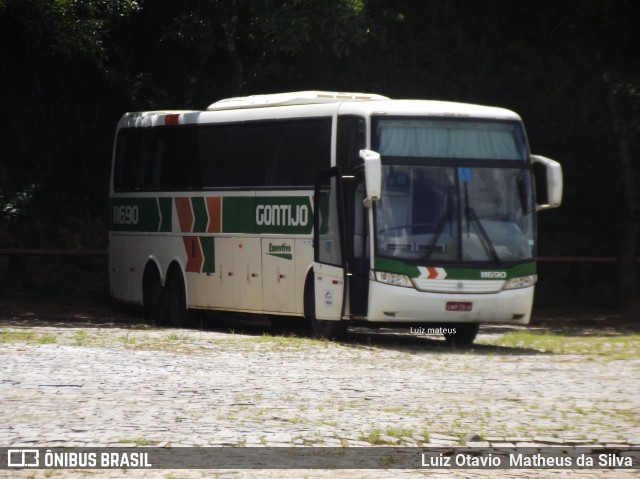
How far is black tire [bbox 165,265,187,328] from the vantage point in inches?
964

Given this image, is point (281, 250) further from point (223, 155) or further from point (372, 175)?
point (372, 175)

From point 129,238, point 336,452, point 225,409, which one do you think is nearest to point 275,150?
point 129,238

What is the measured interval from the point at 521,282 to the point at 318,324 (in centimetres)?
299

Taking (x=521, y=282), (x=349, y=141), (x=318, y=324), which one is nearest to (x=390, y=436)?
(x=521, y=282)

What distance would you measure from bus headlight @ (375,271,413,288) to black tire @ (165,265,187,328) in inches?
250

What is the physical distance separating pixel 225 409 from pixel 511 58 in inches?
876

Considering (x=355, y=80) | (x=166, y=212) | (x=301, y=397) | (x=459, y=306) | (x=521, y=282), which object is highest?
(x=355, y=80)

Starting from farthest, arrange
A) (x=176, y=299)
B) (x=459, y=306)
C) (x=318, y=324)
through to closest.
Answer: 1. (x=176, y=299)
2. (x=318, y=324)
3. (x=459, y=306)

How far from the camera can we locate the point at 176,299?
81.0 ft

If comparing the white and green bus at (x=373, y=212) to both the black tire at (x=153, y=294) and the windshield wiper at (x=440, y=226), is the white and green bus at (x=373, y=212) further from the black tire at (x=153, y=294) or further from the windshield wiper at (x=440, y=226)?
the black tire at (x=153, y=294)

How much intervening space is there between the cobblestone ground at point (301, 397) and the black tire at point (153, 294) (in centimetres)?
591

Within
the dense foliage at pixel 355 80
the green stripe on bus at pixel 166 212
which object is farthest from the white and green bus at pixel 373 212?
the dense foliage at pixel 355 80

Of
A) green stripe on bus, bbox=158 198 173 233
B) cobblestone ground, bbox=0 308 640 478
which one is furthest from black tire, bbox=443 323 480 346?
green stripe on bus, bbox=158 198 173 233

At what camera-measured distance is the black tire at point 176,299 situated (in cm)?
2448
